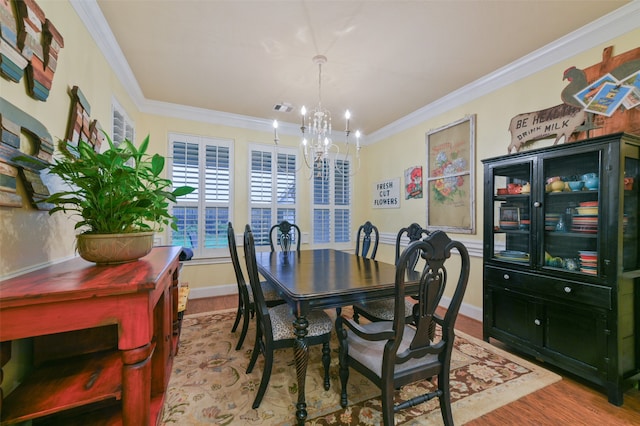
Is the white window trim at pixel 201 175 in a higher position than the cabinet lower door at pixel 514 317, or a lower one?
higher

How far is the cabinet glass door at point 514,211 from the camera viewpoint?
7.59ft

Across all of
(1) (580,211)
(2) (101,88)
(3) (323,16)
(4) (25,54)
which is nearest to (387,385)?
(1) (580,211)

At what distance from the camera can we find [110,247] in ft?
3.96

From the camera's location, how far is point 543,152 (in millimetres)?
2113

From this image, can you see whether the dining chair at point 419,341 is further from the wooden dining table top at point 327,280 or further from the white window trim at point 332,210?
the white window trim at point 332,210

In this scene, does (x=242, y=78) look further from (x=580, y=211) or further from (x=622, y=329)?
(x=622, y=329)

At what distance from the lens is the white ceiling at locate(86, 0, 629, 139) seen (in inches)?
77.2

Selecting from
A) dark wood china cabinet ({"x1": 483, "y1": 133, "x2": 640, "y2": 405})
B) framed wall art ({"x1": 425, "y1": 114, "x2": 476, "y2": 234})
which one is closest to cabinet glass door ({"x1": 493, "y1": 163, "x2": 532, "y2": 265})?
dark wood china cabinet ({"x1": 483, "y1": 133, "x2": 640, "y2": 405})

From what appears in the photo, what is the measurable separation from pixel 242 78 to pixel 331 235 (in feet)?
9.71

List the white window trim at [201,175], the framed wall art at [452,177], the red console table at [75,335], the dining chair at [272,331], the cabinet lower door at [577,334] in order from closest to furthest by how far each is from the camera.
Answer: the red console table at [75,335] → the dining chair at [272,331] → the cabinet lower door at [577,334] → the framed wall art at [452,177] → the white window trim at [201,175]

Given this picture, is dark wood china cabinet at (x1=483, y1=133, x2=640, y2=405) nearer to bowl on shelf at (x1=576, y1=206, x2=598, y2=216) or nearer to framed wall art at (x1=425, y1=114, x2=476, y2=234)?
bowl on shelf at (x1=576, y1=206, x2=598, y2=216)

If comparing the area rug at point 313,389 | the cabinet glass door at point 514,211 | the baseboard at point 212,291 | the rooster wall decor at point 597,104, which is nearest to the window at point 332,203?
the baseboard at point 212,291

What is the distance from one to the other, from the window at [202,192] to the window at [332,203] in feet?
5.04

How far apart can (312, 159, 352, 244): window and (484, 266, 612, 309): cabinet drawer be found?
2.75 m
